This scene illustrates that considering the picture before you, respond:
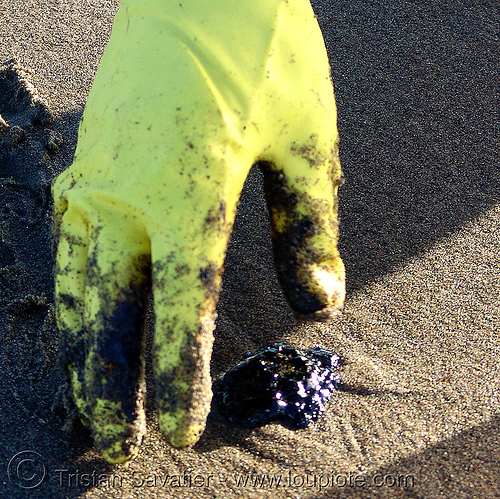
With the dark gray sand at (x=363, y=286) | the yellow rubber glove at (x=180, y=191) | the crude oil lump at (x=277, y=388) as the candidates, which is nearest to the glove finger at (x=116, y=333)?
the yellow rubber glove at (x=180, y=191)

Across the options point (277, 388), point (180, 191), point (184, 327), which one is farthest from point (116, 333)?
point (277, 388)

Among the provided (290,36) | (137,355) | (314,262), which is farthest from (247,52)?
(137,355)

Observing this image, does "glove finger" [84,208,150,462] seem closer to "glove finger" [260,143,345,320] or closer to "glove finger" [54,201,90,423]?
"glove finger" [54,201,90,423]

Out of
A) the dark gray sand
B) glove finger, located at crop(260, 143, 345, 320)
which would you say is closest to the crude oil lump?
the dark gray sand

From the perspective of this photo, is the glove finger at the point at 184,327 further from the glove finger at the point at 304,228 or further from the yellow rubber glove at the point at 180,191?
the glove finger at the point at 304,228

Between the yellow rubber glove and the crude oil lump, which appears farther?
the crude oil lump

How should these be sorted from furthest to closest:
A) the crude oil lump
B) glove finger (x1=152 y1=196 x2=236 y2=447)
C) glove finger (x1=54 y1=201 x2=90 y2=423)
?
the crude oil lump < glove finger (x1=54 y1=201 x2=90 y2=423) < glove finger (x1=152 y1=196 x2=236 y2=447)

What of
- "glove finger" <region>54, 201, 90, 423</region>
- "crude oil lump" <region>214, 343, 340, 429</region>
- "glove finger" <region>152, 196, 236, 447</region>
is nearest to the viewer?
"glove finger" <region>152, 196, 236, 447</region>

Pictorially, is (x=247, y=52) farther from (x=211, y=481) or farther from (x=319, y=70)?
(x=211, y=481)

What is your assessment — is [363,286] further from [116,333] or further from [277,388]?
[116,333]
